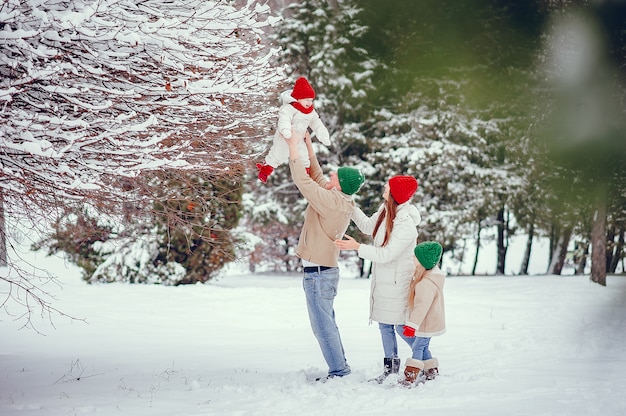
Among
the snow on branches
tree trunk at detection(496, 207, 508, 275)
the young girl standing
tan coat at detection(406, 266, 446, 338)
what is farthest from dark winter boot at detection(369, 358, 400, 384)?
tree trunk at detection(496, 207, 508, 275)

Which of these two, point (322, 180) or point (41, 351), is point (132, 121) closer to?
point (322, 180)

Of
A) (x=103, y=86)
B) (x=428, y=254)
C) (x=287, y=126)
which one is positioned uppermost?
(x=103, y=86)

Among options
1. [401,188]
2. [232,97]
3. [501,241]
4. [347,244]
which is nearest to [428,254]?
[401,188]

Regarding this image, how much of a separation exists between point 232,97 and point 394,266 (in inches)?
75.0

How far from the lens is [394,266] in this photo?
5.21 meters

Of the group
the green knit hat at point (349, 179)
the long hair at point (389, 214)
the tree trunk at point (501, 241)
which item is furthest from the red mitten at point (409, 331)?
the tree trunk at point (501, 241)

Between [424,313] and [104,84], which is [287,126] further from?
[424,313]

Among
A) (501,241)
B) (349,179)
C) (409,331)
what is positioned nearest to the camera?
(409,331)

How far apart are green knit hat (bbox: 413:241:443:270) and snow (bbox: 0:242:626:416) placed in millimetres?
948

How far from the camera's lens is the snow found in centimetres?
379

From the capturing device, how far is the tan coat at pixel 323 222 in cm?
511

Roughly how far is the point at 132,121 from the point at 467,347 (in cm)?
466

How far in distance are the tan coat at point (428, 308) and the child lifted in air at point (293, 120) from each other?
1.42 metres

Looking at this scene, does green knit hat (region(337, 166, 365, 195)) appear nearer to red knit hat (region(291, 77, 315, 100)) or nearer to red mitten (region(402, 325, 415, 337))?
red knit hat (region(291, 77, 315, 100))
